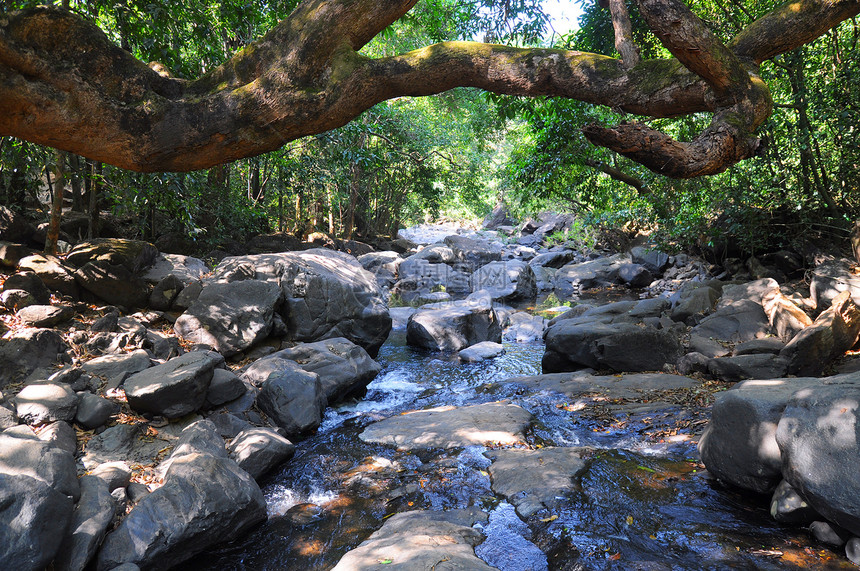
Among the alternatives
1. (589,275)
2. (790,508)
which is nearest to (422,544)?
(790,508)

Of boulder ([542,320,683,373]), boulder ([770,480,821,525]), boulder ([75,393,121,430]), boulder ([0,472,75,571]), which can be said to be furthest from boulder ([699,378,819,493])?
boulder ([75,393,121,430])

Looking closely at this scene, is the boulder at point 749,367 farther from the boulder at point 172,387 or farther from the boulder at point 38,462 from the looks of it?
→ the boulder at point 38,462

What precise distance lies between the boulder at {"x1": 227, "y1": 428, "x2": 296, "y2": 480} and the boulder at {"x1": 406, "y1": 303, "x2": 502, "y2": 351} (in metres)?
4.80

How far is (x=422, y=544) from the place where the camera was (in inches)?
126

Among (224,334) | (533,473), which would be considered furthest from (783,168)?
(224,334)

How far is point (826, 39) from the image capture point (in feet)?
28.4

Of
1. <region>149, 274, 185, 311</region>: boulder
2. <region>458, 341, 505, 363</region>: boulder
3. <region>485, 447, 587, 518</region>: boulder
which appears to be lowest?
<region>458, 341, 505, 363</region>: boulder

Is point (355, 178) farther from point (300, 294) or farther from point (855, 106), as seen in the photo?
point (855, 106)

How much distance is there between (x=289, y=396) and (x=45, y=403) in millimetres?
2162

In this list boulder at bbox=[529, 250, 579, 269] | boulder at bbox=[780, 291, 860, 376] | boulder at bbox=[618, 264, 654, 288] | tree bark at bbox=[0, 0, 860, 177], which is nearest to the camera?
tree bark at bbox=[0, 0, 860, 177]

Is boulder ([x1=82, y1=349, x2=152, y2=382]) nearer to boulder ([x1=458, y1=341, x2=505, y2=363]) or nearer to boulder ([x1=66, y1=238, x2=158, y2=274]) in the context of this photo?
boulder ([x1=66, y1=238, x2=158, y2=274])

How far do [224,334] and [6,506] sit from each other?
390cm

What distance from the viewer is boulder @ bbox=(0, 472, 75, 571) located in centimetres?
262

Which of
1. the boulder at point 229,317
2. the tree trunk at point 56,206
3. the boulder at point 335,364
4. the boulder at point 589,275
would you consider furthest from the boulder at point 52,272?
the boulder at point 589,275
